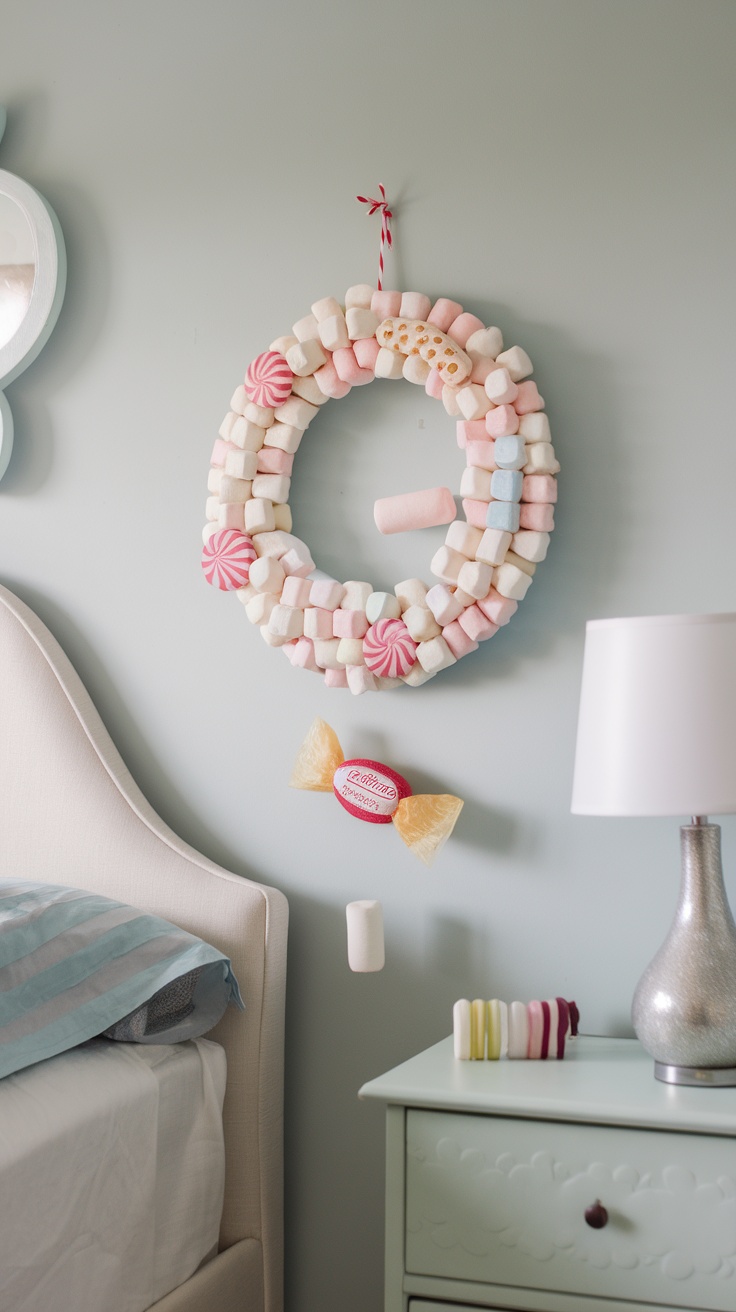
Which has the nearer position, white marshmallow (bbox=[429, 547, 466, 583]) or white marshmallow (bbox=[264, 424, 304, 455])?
white marshmallow (bbox=[429, 547, 466, 583])

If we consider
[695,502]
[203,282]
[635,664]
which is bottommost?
[635,664]

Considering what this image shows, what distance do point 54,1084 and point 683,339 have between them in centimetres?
124

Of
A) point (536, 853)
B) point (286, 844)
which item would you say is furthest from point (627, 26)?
point (286, 844)

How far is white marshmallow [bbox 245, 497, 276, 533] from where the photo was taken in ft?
5.41

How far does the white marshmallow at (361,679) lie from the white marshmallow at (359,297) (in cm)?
53

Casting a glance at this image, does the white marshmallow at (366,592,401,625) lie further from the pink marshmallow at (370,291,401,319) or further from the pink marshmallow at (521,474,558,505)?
the pink marshmallow at (370,291,401,319)

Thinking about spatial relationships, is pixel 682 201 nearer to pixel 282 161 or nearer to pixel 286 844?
pixel 282 161

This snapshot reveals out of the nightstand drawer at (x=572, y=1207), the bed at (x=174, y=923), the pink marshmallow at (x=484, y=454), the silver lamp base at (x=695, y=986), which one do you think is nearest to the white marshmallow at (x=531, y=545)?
the pink marshmallow at (x=484, y=454)

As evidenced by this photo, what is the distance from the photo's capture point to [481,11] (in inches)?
65.2

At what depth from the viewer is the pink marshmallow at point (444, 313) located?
1.57 m

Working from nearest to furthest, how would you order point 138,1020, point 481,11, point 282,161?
1. point 138,1020
2. point 481,11
3. point 282,161

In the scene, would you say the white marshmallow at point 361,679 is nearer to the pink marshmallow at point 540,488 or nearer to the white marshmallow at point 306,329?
the pink marshmallow at point 540,488

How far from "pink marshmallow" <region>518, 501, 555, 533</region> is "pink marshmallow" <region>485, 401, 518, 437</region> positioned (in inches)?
4.1

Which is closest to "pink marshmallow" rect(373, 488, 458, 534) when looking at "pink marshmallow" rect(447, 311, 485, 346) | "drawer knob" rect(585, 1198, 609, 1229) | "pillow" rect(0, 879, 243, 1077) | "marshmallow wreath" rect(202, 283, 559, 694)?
"marshmallow wreath" rect(202, 283, 559, 694)
